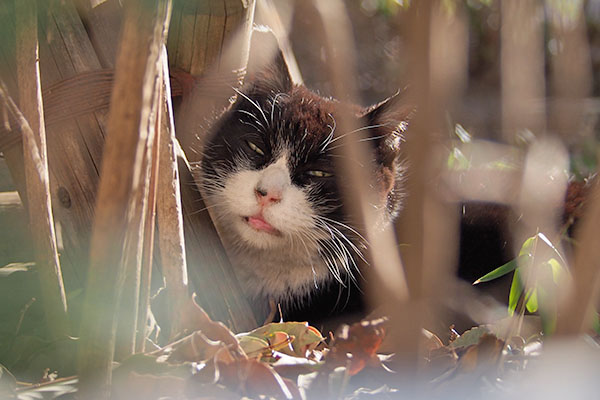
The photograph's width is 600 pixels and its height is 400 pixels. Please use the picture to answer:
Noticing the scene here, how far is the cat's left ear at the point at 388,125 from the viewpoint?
187 cm

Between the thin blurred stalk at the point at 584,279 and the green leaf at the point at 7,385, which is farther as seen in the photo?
the green leaf at the point at 7,385

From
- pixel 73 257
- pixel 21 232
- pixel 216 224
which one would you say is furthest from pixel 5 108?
pixel 216 224

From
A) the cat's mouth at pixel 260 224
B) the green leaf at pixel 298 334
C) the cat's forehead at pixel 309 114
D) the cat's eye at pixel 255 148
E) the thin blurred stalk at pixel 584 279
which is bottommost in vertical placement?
the green leaf at pixel 298 334

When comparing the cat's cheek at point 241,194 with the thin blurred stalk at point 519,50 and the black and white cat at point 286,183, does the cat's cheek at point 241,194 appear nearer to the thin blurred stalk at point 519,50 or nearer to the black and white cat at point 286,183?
the black and white cat at point 286,183

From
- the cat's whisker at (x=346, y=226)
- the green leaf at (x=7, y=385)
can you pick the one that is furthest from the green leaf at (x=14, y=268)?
the cat's whisker at (x=346, y=226)

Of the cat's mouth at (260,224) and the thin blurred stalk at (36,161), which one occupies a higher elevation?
the thin blurred stalk at (36,161)

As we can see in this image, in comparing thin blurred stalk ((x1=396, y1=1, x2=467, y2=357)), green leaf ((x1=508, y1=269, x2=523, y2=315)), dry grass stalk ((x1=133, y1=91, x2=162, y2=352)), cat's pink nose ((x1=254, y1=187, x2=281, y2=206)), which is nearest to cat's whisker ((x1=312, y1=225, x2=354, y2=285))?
cat's pink nose ((x1=254, y1=187, x2=281, y2=206))

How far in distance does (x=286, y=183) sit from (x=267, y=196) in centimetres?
8

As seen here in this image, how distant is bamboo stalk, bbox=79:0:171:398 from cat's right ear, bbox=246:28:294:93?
3.98ft

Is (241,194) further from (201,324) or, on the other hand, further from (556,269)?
(556,269)

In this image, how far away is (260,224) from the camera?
190 centimetres

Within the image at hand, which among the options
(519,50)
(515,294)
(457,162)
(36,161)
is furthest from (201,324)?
(457,162)

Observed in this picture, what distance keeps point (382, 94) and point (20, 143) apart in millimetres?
4595

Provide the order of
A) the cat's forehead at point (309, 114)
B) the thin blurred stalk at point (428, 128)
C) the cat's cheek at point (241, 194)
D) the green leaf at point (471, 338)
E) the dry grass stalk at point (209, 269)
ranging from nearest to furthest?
the thin blurred stalk at point (428, 128), the green leaf at point (471, 338), the dry grass stalk at point (209, 269), the cat's cheek at point (241, 194), the cat's forehead at point (309, 114)
